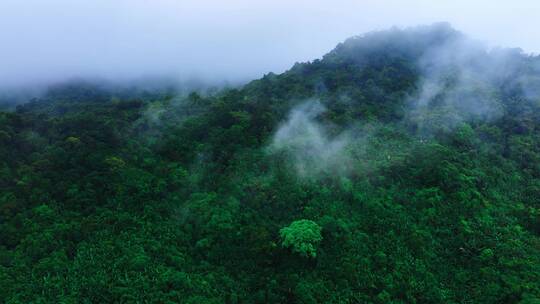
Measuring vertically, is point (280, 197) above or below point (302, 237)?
above

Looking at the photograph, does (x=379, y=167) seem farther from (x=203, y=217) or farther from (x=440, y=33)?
(x=440, y=33)

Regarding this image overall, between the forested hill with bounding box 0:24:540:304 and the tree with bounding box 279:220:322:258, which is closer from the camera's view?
the forested hill with bounding box 0:24:540:304

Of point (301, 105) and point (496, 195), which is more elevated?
point (301, 105)

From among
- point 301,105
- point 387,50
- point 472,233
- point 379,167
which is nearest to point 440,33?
point 387,50

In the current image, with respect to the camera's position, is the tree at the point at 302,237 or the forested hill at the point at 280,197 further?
the tree at the point at 302,237

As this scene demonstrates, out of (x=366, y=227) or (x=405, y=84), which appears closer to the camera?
(x=366, y=227)
